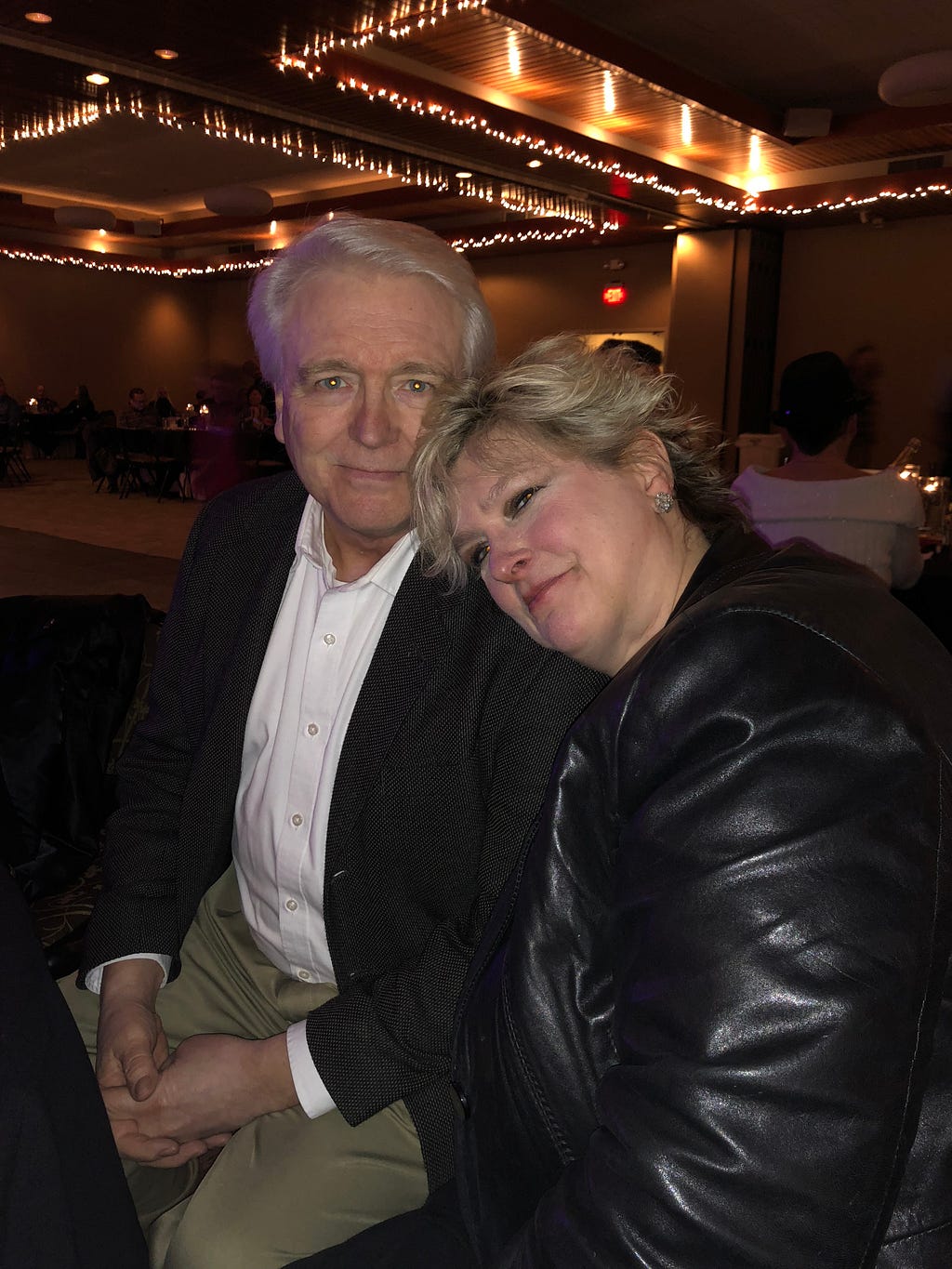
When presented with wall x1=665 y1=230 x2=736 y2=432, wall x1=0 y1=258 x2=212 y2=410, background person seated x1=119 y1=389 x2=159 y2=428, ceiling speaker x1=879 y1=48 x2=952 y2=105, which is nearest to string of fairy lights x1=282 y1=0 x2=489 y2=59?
ceiling speaker x1=879 y1=48 x2=952 y2=105

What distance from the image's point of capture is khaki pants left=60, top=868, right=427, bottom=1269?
1.20m

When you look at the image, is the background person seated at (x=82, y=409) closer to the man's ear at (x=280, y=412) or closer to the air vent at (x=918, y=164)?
the air vent at (x=918, y=164)

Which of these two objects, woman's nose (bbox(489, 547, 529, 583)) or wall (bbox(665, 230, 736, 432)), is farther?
wall (bbox(665, 230, 736, 432))

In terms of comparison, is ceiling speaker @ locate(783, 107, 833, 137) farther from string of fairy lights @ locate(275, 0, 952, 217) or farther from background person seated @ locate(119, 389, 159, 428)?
background person seated @ locate(119, 389, 159, 428)

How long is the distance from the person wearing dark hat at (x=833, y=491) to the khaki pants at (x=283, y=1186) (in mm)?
2363

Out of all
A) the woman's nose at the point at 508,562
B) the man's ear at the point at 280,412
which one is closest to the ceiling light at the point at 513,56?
the man's ear at the point at 280,412

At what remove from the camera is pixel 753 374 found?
43.0 feet

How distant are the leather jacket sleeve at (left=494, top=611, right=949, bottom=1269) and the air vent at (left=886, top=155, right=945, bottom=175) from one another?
11.6 m

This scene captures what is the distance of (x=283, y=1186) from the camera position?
1.24m

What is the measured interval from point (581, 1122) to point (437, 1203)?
498mm

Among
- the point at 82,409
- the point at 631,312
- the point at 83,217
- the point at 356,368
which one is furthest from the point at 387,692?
the point at 82,409

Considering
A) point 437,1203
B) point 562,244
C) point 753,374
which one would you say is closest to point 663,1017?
point 437,1203

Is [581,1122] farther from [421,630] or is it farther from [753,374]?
[753,374]

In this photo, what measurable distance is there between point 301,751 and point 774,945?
97 centimetres
